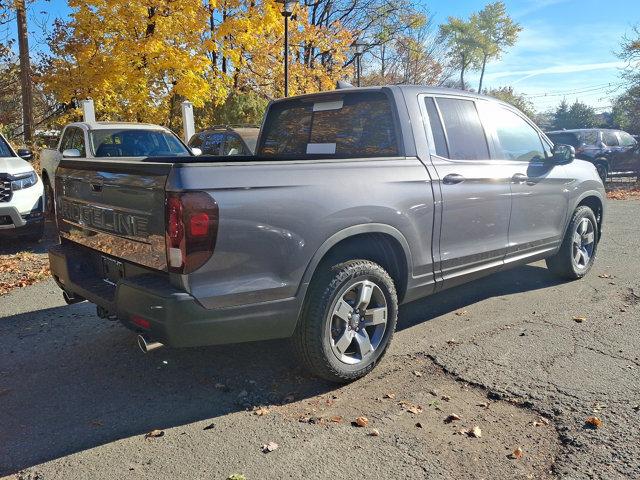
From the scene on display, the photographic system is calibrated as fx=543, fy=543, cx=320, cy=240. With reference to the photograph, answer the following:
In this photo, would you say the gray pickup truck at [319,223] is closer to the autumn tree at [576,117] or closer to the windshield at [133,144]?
the windshield at [133,144]

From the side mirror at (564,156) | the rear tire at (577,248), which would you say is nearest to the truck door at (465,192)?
the side mirror at (564,156)

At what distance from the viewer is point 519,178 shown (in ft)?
15.5

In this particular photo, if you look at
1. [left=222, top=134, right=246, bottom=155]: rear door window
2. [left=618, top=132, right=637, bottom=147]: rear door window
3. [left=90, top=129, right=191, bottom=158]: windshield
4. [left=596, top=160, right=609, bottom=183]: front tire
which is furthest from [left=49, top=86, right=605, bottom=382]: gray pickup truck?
[left=618, top=132, right=637, bottom=147]: rear door window

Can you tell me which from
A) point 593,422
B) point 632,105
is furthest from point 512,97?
point 593,422

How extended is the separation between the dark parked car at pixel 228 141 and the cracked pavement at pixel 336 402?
6525mm

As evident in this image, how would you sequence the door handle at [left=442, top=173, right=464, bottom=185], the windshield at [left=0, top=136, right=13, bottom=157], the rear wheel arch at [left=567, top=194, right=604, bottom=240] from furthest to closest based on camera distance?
the windshield at [left=0, top=136, right=13, bottom=157], the rear wheel arch at [left=567, top=194, right=604, bottom=240], the door handle at [left=442, top=173, right=464, bottom=185]

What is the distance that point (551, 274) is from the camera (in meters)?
6.04

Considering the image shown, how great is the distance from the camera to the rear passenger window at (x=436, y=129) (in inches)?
161

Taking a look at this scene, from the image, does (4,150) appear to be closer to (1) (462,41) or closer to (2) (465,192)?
(2) (465,192)

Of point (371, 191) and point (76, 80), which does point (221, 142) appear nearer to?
point (76, 80)

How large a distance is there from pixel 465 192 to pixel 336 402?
1.89 meters

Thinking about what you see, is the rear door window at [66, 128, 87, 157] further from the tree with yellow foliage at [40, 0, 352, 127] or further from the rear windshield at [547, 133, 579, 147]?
the rear windshield at [547, 133, 579, 147]

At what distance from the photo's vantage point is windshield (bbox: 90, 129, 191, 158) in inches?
349

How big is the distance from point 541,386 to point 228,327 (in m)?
2.02
